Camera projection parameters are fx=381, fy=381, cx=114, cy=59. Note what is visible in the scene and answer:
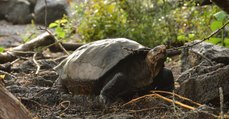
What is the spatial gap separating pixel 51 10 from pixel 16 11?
1117mm

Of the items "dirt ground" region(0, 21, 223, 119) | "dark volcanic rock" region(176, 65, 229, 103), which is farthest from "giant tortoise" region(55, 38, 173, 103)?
"dark volcanic rock" region(176, 65, 229, 103)

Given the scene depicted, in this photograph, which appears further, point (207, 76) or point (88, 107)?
point (88, 107)

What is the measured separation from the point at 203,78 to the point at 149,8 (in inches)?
168

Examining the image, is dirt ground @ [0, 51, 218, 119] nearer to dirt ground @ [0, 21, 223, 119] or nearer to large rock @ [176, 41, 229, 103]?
dirt ground @ [0, 21, 223, 119]

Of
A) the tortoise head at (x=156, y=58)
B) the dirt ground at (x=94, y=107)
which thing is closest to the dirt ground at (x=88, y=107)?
the dirt ground at (x=94, y=107)

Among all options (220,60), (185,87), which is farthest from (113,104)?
(220,60)

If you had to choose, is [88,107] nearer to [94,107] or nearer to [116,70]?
[94,107]

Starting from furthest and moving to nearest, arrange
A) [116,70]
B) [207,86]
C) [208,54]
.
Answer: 1. [208,54]
2. [116,70]
3. [207,86]

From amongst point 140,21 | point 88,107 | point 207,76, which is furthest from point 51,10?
point 207,76

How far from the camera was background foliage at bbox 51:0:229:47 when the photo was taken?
240 inches

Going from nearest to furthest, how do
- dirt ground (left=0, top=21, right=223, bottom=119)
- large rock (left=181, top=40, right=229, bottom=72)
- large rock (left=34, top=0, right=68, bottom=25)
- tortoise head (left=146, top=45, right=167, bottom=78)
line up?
1. dirt ground (left=0, top=21, right=223, bottom=119)
2. tortoise head (left=146, top=45, right=167, bottom=78)
3. large rock (left=181, top=40, right=229, bottom=72)
4. large rock (left=34, top=0, right=68, bottom=25)

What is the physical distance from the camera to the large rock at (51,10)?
1193 cm

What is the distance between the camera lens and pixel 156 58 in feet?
9.29

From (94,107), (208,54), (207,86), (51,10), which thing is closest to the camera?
(207,86)
